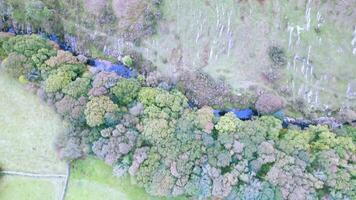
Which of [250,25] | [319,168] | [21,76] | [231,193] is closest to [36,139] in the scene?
[21,76]

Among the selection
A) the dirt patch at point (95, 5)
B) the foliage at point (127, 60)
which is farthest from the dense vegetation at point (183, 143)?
the dirt patch at point (95, 5)

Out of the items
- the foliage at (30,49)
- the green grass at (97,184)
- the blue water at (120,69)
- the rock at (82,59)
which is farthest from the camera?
the rock at (82,59)

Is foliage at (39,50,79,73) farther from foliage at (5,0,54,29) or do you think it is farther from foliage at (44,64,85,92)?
foliage at (5,0,54,29)

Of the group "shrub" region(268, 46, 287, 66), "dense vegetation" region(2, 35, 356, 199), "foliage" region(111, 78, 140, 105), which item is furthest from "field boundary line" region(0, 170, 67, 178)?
"shrub" region(268, 46, 287, 66)

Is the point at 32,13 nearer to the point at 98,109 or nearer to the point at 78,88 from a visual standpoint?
the point at 78,88

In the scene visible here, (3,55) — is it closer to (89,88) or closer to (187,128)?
(89,88)


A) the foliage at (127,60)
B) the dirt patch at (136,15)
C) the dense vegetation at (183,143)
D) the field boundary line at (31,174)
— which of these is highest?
the dirt patch at (136,15)

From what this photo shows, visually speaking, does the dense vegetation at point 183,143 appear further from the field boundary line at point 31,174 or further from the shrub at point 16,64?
the field boundary line at point 31,174
